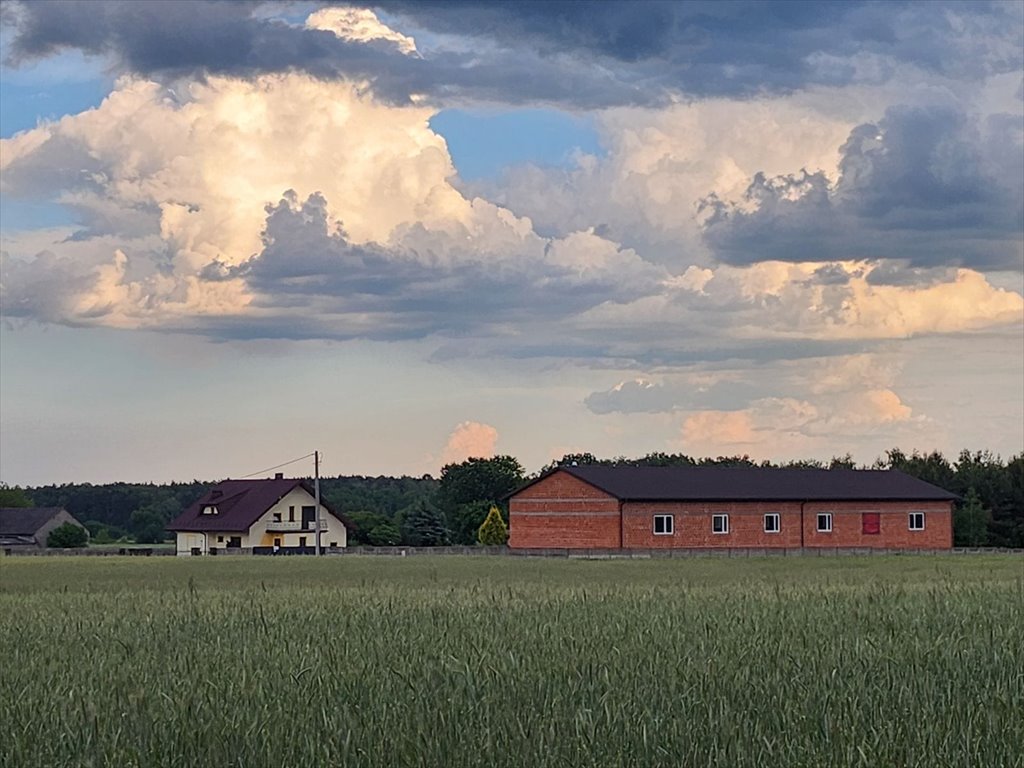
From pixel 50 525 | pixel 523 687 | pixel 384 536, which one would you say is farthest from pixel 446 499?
pixel 523 687

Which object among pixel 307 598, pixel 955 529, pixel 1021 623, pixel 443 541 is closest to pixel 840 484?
pixel 955 529

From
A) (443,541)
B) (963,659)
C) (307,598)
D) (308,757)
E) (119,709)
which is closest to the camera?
(308,757)

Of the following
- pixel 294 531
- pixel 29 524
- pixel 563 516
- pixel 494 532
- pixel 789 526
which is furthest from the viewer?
pixel 29 524

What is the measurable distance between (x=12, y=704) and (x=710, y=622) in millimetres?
8218

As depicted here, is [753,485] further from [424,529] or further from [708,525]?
[424,529]

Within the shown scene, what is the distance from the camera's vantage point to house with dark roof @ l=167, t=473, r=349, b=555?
112m

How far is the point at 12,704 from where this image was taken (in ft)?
36.2

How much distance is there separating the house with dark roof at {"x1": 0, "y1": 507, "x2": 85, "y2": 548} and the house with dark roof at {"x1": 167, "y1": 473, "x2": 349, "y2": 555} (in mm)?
29534

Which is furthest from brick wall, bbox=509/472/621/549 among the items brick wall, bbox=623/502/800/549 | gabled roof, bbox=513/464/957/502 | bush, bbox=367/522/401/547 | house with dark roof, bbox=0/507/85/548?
house with dark roof, bbox=0/507/85/548

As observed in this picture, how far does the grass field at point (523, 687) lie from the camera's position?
30.0ft

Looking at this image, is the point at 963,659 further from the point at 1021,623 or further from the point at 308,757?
the point at 308,757

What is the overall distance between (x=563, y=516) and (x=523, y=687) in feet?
246

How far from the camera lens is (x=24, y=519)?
14338 cm

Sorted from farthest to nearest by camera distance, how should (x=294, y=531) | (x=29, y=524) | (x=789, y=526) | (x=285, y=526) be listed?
(x=29, y=524), (x=285, y=526), (x=294, y=531), (x=789, y=526)
